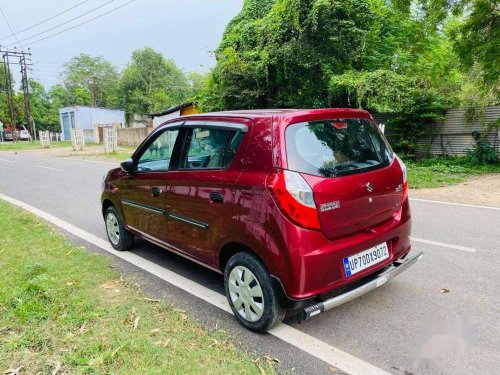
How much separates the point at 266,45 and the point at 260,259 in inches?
591

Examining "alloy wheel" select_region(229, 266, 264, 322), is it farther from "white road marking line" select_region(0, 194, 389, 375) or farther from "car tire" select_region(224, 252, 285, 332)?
"white road marking line" select_region(0, 194, 389, 375)

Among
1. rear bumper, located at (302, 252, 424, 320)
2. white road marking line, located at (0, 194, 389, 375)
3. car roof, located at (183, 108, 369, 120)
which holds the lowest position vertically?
white road marking line, located at (0, 194, 389, 375)

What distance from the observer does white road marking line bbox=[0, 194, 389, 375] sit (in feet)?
8.69

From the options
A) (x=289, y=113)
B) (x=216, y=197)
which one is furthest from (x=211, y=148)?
(x=289, y=113)

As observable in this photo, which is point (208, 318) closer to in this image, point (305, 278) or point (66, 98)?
point (305, 278)

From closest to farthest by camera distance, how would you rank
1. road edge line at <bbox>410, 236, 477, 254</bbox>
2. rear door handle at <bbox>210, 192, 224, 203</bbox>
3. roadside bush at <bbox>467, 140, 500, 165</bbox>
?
rear door handle at <bbox>210, 192, 224, 203</bbox>
road edge line at <bbox>410, 236, 477, 254</bbox>
roadside bush at <bbox>467, 140, 500, 165</bbox>

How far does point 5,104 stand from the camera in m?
61.5

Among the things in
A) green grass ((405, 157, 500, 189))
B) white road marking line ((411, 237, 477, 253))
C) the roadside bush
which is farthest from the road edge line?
the roadside bush

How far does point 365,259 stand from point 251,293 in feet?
3.12

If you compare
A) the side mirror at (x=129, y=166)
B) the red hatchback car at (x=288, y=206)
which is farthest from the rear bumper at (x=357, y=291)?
the side mirror at (x=129, y=166)

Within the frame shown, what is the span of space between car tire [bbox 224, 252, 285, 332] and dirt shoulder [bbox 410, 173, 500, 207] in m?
5.99

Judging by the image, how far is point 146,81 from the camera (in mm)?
56406

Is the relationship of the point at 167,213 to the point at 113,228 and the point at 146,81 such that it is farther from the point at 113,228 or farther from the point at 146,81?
the point at 146,81

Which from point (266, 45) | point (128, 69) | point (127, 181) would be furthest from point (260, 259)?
point (128, 69)
